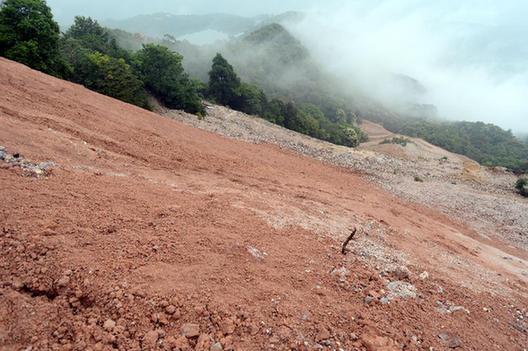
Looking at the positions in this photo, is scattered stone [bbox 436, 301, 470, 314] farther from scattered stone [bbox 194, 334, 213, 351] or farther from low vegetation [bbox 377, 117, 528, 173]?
low vegetation [bbox 377, 117, 528, 173]

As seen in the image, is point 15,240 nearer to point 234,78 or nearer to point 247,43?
point 234,78

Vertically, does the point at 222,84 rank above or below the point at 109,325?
above

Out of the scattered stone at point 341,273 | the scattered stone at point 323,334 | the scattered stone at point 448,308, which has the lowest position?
the scattered stone at point 323,334

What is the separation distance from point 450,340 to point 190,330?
3725 millimetres

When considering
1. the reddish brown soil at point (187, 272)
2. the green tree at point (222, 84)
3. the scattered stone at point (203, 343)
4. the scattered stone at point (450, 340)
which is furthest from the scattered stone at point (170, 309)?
the green tree at point (222, 84)

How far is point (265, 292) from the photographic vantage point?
5094 millimetres

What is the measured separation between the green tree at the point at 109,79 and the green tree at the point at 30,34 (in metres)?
1.75

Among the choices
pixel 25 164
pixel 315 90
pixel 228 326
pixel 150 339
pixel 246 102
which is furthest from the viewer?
pixel 315 90

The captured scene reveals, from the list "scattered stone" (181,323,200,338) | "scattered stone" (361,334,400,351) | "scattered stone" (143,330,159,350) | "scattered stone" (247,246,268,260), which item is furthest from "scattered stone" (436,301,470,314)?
"scattered stone" (143,330,159,350)

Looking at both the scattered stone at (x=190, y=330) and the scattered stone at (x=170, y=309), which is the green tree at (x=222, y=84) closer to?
the scattered stone at (x=170, y=309)

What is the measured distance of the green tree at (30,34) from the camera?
63.4 ft

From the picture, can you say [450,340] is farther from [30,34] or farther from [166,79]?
[166,79]

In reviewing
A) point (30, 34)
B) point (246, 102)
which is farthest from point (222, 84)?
point (30, 34)

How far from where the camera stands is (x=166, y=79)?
2706cm
